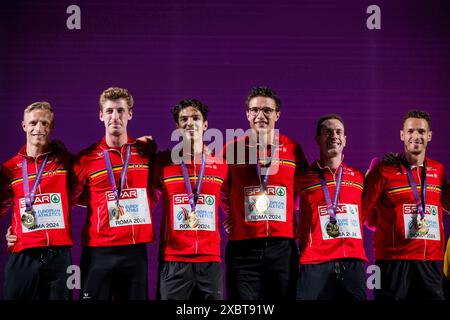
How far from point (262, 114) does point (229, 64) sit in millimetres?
1327

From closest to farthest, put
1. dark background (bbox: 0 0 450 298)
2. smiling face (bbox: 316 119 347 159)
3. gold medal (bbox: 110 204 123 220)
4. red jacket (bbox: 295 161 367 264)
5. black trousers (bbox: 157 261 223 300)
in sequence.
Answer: black trousers (bbox: 157 261 223 300)
gold medal (bbox: 110 204 123 220)
red jacket (bbox: 295 161 367 264)
smiling face (bbox: 316 119 347 159)
dark background (bbox: 0 0 450 298)

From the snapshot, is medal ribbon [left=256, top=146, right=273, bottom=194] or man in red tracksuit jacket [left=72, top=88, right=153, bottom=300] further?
medal ribbon [left=256, top=146, right=273, bottom=194]

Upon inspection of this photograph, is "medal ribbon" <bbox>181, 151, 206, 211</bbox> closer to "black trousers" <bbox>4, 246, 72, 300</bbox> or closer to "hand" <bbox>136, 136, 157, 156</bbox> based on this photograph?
"hand" <bbox>136, 136, 157, 156</bbox>

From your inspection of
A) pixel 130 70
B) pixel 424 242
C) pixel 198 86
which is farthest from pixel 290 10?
pixel 424 242

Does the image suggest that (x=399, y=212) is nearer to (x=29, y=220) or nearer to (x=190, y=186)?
(x=190, y=186)

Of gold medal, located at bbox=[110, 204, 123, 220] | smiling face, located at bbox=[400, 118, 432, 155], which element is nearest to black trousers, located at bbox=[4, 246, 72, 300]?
gold medal, located at bbox=[110, 204, 123, 220]

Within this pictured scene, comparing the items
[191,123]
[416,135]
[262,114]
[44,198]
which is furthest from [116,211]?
[416,135]

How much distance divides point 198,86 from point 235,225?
1755 mm

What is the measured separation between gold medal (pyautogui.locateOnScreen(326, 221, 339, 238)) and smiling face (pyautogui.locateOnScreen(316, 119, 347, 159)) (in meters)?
0.52

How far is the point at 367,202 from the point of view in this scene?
200 inches

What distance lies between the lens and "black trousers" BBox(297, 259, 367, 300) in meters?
4.70

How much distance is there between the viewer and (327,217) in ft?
15.8

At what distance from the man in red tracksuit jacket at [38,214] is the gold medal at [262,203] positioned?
1336 mm
